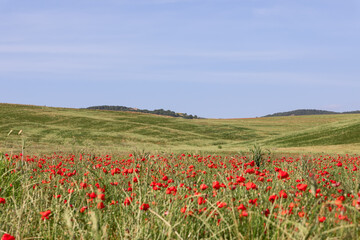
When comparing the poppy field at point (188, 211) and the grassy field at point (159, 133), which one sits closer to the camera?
the poppy field at point (188, 211)

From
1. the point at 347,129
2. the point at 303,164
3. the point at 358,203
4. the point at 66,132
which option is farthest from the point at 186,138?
the point at 358,203

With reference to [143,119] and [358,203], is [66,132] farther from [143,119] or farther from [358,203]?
[358,203]

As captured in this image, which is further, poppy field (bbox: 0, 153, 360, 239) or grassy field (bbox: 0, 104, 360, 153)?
grassy field (bbox: 0, 104, 360, 153)

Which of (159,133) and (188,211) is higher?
(188,211)

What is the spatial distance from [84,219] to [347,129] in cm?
4069

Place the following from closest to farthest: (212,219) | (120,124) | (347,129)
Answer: (212,219)
(347,129)
(120,124)

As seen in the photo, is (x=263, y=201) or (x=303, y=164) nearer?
(x=263, y=201)

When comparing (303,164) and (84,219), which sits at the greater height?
(303,164)

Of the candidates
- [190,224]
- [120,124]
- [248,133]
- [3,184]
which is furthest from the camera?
[248,133]

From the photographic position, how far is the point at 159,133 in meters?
48.6

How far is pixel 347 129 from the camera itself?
39844mm

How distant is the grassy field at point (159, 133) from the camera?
1347 inches

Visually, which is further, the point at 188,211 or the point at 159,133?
the point at 159,133

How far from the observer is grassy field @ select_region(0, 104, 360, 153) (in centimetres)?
3420
